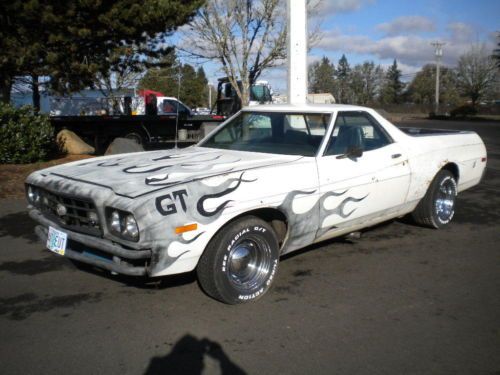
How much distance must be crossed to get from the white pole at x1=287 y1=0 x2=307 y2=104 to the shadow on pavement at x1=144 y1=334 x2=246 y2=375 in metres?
7.04

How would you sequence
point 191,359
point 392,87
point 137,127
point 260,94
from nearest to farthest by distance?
point 191,359 → point 137,127 → point 260,94 → point 392,87

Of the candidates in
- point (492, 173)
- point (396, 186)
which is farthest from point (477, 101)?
point (396, 186)

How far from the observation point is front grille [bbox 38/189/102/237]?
371 cm

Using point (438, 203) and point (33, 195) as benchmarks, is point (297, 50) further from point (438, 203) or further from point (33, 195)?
point (33, 195)

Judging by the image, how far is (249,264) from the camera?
402cm

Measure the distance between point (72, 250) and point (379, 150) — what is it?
→ 303 cm

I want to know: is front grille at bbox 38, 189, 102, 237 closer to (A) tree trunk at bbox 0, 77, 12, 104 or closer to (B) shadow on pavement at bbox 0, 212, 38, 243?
(B) shadow on pavement at bbox 0, 212, 38, 243

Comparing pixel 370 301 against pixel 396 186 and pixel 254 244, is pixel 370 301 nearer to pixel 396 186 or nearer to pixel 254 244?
pixel 254 244

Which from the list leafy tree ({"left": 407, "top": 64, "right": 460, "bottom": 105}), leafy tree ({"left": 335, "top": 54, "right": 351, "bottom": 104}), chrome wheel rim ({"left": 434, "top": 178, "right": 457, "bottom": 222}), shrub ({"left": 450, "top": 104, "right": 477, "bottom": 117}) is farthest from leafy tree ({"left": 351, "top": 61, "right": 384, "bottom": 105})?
chrome wheel rim ({"left": 434, "top": 178, "right": 457, "bottom": 222})

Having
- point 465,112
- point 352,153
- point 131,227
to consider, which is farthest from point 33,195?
point 465,112

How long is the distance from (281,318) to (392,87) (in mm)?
92903

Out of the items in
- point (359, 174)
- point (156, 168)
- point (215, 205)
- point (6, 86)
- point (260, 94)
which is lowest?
point (215, 205)

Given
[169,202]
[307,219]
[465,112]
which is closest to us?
[169,202]

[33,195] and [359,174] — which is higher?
[359,174]
